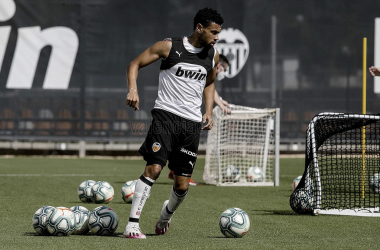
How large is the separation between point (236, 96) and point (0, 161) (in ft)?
20.2

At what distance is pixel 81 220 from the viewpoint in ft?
16.9

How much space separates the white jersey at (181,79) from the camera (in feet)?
17.4

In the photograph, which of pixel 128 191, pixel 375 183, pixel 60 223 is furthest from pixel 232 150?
pixel 60 223

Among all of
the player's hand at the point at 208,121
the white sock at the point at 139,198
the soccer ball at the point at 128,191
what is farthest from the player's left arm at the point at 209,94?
the soccer ball at the point at 128,191

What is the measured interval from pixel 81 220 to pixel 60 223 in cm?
23

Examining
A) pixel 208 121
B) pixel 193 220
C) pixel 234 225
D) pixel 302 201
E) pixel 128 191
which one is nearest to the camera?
pixel 234 225

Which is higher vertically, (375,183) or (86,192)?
(375,183)

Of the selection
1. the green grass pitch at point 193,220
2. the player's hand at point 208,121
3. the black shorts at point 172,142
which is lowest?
the green grass pitch at point 193,220

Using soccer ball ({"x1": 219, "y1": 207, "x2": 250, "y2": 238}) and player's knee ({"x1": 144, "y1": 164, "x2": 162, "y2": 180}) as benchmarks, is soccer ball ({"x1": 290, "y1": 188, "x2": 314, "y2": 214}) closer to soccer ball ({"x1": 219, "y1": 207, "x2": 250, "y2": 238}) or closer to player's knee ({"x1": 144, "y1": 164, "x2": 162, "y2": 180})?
soccer ball ({"x1": 219, "y1": 207, "x2": 250, "y2": 238})

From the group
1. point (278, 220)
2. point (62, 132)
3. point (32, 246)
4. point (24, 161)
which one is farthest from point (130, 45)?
point (32, 246)

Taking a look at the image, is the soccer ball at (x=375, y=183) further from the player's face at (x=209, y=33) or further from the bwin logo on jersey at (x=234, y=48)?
the bwin logo on jersey at (x=234, y=48)

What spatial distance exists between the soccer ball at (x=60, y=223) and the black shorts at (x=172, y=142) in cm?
81

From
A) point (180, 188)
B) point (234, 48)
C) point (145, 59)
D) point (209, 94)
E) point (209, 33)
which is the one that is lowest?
point (180, 188)

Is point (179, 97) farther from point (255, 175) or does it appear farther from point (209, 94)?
point (255, 175)
